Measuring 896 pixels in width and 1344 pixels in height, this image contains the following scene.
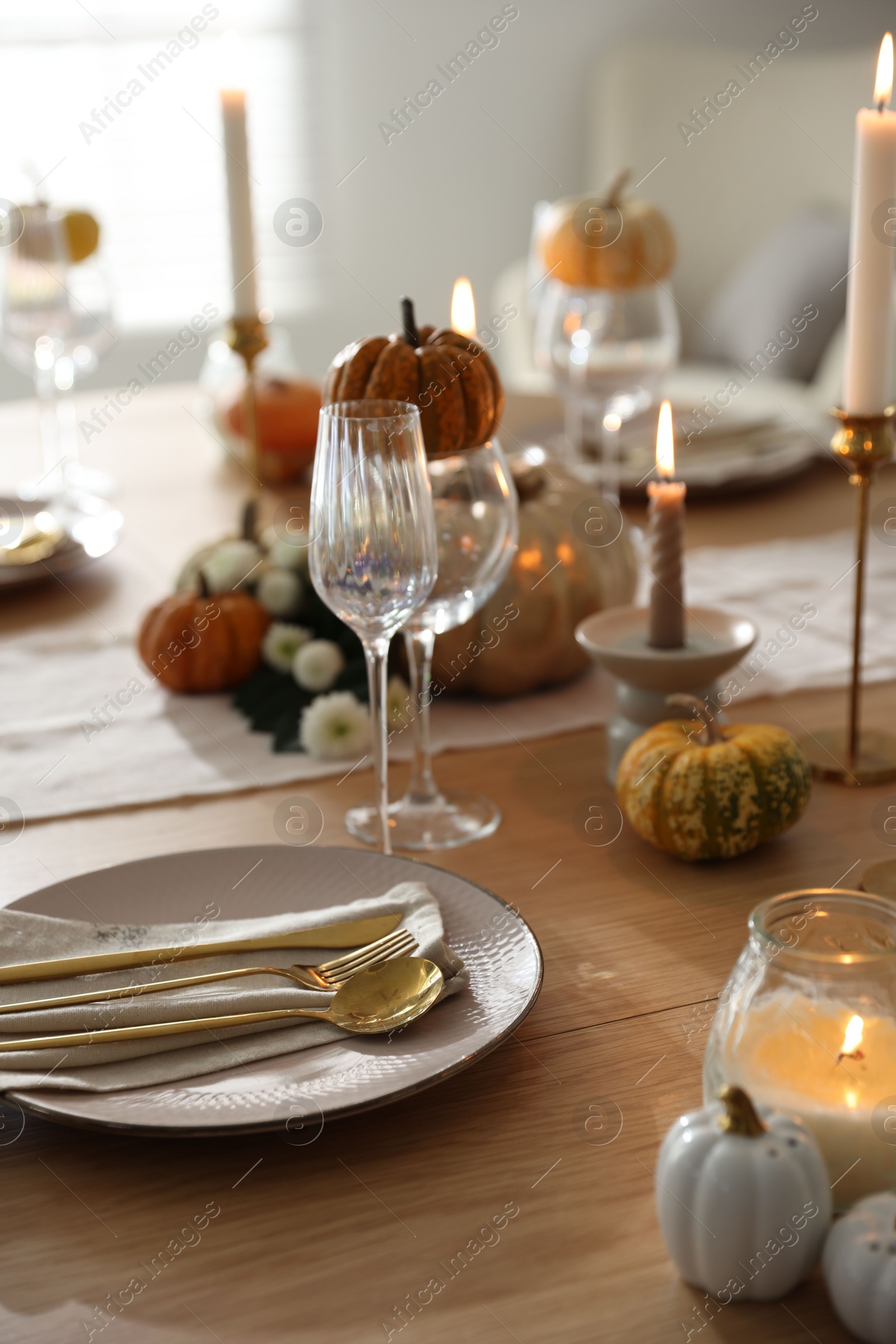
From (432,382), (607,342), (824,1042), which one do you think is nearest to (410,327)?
(432,382)

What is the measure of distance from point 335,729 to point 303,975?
1.24ft

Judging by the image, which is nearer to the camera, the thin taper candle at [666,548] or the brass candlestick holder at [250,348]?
the thin taper candle at [666,548]

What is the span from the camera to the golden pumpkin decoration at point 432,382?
0.85 m

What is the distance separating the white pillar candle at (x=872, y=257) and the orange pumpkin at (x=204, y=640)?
510 mm

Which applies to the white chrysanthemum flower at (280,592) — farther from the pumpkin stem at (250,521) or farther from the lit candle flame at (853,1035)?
the lit candle flame at (853,1035)

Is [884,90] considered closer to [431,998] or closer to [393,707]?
[393,707]

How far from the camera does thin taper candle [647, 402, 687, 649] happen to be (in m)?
0.90

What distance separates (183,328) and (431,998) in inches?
144

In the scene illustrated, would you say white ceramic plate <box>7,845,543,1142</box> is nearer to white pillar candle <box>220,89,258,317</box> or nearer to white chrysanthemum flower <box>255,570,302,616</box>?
white chrysanthemum flower <box>255,570,302,616</box>

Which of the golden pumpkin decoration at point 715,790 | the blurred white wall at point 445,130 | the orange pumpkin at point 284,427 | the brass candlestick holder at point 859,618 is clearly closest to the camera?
the golden pumpkin decoration at point 715,790

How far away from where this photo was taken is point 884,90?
0.87 meters

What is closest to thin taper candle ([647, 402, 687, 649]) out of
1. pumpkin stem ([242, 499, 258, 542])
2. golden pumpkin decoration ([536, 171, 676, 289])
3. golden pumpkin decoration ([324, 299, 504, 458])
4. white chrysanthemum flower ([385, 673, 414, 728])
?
golden pumpkin decoration ([324, 299, 504, 458])

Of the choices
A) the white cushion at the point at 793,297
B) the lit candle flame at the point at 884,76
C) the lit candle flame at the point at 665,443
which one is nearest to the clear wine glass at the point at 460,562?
the lit candle flame at the point at 665,443

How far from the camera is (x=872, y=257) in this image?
2.92 ft
